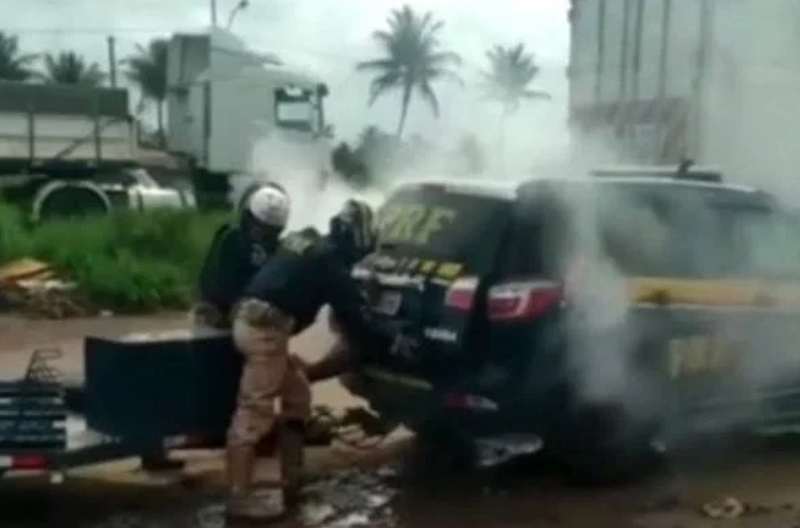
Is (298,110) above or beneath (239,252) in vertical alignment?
above

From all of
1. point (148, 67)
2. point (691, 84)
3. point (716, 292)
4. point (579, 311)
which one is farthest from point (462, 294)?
point (148, 67)

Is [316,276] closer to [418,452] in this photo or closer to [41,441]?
[41,441]

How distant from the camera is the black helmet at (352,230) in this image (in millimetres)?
8547

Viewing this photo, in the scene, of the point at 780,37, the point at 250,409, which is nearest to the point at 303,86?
the point at 780,37

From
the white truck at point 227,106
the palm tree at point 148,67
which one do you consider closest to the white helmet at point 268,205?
the white truck at point 227,106

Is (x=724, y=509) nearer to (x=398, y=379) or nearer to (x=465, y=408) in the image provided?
(x=465, y=408)

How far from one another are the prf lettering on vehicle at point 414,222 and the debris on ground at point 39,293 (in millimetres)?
8620

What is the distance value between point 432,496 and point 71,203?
15520mm

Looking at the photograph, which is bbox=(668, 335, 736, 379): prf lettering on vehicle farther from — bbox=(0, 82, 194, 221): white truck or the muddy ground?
bbox=(0, 82, 194, 221): white truck

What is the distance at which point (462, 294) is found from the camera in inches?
316

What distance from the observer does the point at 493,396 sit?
8.03 meters

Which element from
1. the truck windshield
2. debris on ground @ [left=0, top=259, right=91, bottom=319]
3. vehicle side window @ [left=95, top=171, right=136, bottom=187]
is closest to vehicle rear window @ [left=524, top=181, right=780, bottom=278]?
debris on ground @ [left=0, top=259, right=91, bottom=319]

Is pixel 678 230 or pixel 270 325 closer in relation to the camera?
pixel 270 325

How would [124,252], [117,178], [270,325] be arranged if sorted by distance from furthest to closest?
[117,178] < [124,252] < [270,325]
